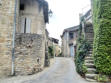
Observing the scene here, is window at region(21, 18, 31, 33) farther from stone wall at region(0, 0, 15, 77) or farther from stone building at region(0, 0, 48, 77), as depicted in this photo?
stone wall at region(0, 0, 15, 77)

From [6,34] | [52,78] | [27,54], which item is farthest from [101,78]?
[6,34]

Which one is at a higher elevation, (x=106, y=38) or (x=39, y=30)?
(x=39, y=30)

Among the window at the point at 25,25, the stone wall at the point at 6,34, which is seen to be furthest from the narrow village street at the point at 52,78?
the window at the point at 25,25

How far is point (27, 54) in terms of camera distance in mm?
10156

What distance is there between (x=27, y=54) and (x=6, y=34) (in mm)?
2137

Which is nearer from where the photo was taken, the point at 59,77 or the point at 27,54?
the point at 59,77

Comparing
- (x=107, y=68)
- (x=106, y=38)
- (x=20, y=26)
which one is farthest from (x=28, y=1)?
(x=107, y=68)

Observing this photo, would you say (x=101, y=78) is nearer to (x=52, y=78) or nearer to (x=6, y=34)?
(x=52, y=78)

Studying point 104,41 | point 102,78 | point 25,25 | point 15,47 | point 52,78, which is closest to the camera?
point 102,78

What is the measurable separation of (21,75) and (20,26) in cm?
472

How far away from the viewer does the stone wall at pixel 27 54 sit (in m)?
9.91

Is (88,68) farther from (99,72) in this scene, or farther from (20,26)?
(20,26)

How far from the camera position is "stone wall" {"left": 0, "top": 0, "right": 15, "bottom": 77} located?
9.76 metres

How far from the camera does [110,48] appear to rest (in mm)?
7035
